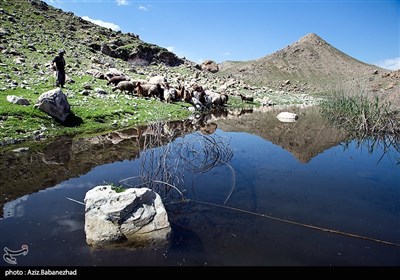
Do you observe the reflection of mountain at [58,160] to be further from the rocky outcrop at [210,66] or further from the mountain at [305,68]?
the mountain at [305,68]

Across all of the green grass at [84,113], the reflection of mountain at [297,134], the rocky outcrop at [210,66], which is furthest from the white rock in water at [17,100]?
the rocky outcrop at [210,66]

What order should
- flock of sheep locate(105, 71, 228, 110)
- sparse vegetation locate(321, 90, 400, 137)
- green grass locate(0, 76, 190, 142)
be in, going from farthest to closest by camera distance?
flock of sheep locate(105, 71, 228, 110) < sparse vegetation locate(321, 90, 400, 137) < green grass locate(0, 76, 190, 142)

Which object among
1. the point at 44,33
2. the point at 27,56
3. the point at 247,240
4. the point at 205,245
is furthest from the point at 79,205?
the point at 44,33

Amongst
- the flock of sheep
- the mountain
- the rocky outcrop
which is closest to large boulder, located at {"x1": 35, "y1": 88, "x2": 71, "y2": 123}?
the flock of sheep

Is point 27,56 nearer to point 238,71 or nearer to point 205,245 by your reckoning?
point 205,245

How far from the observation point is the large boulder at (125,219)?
7.17m

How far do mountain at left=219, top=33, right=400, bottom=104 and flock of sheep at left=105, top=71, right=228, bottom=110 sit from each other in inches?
3196

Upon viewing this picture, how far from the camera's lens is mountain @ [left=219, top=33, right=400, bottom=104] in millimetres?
122931

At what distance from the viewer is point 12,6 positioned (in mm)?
56250

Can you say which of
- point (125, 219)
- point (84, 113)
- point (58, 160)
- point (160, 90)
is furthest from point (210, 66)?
point (125, 219)

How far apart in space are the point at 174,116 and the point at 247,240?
20236 millimetres

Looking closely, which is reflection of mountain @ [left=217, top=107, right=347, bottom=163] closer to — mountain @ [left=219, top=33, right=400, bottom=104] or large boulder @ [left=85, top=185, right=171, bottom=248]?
large boulder @ [left=85, top=185, right=171, bottom=248]

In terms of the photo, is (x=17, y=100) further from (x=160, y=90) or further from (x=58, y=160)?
(x=160, y=90)

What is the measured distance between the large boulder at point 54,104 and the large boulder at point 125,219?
12.0 meters
